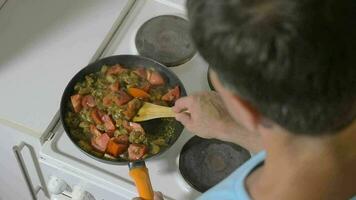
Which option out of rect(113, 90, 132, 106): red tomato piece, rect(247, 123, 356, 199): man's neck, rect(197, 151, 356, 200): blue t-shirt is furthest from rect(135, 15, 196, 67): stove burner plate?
rect(247, 123, 356, 199): man's neck

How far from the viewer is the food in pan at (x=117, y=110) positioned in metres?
1.04

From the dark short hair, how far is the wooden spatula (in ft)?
1.72

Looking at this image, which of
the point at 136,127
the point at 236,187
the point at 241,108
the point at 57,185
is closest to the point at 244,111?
the point at 241,108

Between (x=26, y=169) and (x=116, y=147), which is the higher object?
(x=116, y=147)

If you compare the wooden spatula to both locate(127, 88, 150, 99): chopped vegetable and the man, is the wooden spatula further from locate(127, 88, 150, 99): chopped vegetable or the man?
the man

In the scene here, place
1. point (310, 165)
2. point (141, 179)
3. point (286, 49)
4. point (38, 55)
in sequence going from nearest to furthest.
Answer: point (286, 49)
point (310, 165)
point (141, 179)
point (38, 55)

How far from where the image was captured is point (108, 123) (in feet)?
3.48

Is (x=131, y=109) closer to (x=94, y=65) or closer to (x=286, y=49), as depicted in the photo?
(x=94, y=65)

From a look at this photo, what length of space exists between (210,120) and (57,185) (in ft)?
1.12

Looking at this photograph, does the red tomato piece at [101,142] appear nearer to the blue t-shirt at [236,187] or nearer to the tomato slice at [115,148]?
the tomato slice at [115,148]

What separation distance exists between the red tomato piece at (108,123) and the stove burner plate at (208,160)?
13cm

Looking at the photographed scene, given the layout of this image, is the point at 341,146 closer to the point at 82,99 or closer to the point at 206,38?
the point at 206,38

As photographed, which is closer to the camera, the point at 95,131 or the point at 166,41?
the point at 95,131

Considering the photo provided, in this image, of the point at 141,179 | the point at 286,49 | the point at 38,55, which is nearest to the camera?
the point at 286,49
